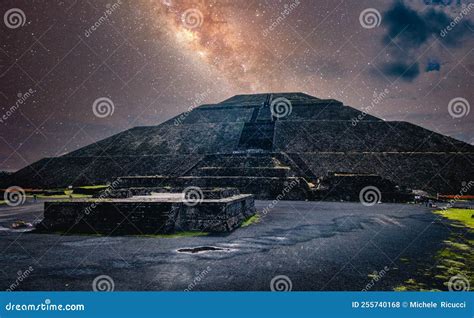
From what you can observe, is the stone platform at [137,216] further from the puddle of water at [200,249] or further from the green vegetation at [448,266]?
the green vegetation at [448,266]

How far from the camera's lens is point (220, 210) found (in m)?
9.98

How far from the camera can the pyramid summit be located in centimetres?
2630

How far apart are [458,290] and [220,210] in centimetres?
618

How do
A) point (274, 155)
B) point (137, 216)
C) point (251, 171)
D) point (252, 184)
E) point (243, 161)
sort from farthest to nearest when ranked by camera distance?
point (274, 155), point (243, 161), point (251, 171), point (252, 184), point (137, 216)

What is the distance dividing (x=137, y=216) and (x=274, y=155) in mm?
27159

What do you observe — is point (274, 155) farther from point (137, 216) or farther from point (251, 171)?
point (137, 216)

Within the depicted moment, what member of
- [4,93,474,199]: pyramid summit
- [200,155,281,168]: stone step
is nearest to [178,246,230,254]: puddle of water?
[4,93,474,199]: pyramid summit

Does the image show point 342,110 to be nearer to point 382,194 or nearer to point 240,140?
point 240,140

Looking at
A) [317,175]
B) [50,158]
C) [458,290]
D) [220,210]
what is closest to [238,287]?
[458,290]

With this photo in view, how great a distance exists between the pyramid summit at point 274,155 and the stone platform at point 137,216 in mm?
15235

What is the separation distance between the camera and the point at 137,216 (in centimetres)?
980

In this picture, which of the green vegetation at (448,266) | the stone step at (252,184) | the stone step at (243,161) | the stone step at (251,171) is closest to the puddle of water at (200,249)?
the green vegetation at (448,266)

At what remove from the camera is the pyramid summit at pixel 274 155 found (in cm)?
2630

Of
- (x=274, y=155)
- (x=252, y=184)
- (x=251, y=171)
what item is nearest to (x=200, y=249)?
(x=252, y=184)
